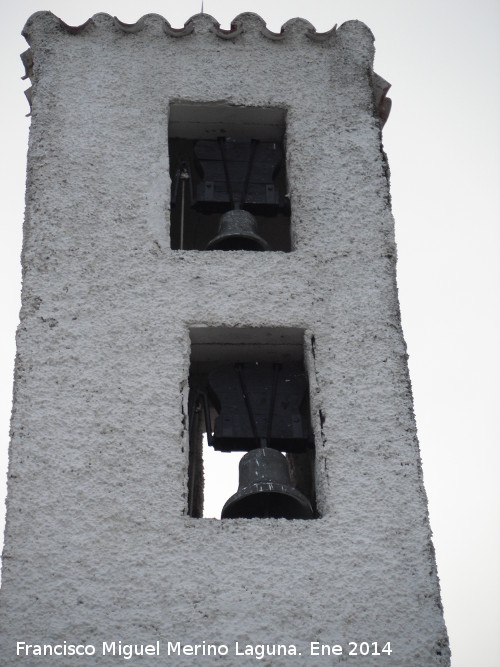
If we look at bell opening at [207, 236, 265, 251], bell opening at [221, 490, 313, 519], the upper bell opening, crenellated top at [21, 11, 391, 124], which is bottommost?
bell opening at [221, 490, 313, 519]

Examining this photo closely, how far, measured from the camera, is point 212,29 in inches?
299

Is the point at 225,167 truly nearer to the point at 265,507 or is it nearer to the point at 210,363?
the point at 210,363

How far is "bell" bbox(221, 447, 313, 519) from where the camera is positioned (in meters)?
5.63

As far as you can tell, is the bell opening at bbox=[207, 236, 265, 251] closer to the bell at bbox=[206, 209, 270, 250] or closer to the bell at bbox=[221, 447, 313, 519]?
the bell at bbox=[206, 209, 270, 250]

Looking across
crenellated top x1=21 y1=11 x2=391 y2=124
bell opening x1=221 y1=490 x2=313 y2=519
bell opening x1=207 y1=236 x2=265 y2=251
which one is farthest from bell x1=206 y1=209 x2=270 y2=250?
bell opening x1=221 y1=490 x2=313 y2=519

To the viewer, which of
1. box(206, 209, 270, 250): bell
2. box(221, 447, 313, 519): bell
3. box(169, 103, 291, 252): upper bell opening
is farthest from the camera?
box(169, 103, 291, 252): upper bell opening

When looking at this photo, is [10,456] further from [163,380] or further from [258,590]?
[258,590]

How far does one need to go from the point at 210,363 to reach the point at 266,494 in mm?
980

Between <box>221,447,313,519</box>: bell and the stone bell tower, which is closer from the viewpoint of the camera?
the stone bell tower

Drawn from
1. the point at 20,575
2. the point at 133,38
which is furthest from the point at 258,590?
the point at 133,38

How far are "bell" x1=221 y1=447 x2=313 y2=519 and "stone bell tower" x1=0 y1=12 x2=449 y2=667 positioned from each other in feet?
0.04

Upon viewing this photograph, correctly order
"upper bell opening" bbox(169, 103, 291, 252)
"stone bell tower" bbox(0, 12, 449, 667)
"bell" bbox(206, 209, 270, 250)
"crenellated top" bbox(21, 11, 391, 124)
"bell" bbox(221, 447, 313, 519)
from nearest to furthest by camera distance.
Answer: "stone bell tower" bbox(0, 12, 449, 667), "bell" bbox(221, 447, 313, 519), "bell" bbox(206, 209, 270, 250), "upper bell opening" bbox(169, 103, 291, 252), "crenellated top" bbox(21, 11, 391, 124)

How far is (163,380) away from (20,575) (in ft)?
3.89

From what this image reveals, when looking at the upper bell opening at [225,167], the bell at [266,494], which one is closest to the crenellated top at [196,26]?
the upper bell opening at [225,167]
